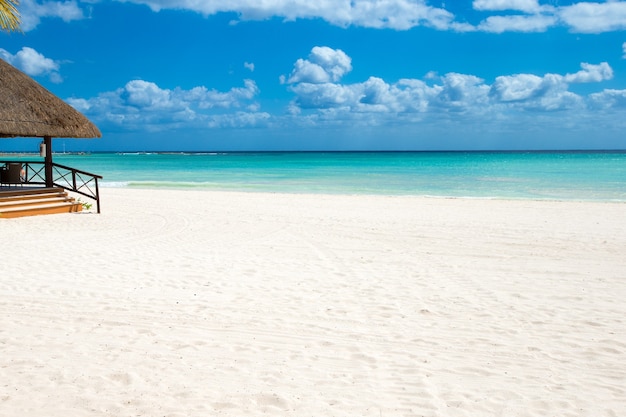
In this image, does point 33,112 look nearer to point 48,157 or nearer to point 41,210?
point 48,157

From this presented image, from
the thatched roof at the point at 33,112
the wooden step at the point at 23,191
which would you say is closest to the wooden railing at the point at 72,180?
the wooden step at the point at 23,191

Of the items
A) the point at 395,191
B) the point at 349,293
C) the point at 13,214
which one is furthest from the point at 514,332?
the point at 395,191

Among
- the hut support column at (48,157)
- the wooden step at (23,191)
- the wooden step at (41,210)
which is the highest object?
the hut support column at (48,157)

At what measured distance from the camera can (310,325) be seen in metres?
4.85

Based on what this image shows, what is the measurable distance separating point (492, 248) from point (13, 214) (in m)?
10.2

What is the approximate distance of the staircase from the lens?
11859mm

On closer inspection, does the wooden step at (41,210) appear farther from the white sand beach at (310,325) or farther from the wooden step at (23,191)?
the white sand beach at (310,325)

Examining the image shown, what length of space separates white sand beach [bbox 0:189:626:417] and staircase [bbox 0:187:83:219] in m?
2.47

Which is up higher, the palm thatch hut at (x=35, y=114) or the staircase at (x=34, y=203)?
the palm thatch hut at (x=35, y=114)

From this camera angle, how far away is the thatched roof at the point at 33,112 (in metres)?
12.1

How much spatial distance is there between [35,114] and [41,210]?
2.37 meters

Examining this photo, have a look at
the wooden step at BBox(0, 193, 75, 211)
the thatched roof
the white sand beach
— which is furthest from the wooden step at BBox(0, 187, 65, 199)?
the white sand beach

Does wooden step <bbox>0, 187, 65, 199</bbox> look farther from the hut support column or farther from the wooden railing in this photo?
the hut support column

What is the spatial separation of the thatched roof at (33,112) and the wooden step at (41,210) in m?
1.71
